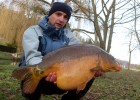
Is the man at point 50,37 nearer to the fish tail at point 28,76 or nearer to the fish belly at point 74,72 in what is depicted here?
the fish tail at point 28,76

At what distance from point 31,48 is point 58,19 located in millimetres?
616

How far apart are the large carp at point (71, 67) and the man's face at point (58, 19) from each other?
0.76m

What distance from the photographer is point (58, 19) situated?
154 inches

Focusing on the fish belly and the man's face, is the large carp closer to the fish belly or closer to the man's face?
the fish belly

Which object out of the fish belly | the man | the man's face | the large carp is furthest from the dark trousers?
the man's face

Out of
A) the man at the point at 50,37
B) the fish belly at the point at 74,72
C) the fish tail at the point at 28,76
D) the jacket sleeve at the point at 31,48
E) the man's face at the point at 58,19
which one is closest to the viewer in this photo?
the fish belly at the point at 74,72

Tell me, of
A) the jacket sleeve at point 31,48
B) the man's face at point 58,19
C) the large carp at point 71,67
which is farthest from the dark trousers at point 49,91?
the man's face at point 58,19

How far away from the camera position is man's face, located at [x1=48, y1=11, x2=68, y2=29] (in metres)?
3.91

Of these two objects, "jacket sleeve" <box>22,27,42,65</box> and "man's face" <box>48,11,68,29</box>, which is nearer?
"jacket sleeve" <box>22,27,42,65</box>

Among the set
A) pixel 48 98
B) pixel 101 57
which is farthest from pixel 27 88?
pixel 48 98

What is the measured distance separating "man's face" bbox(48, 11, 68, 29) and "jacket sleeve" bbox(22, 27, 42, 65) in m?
0.30

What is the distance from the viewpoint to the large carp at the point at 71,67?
303 centimetres

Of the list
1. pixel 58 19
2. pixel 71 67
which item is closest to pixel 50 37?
pixel 58 19

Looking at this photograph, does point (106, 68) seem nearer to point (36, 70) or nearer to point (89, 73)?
point (89, 73)
